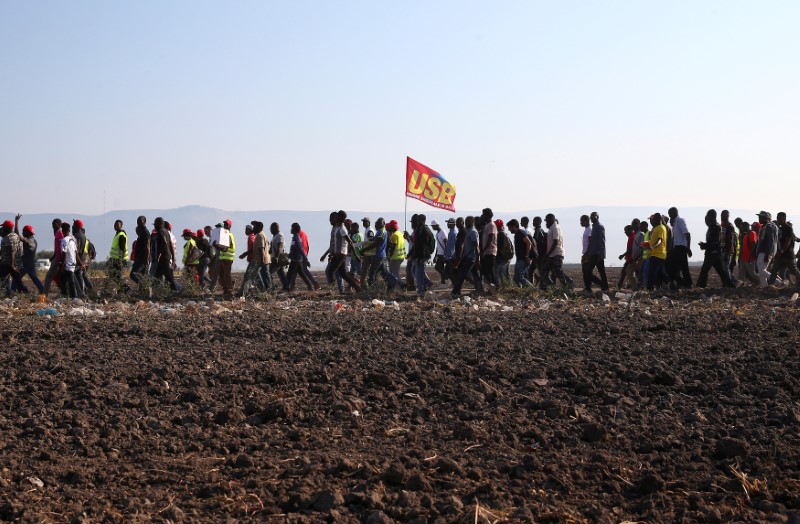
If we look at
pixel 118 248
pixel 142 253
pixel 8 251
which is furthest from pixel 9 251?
pixel 142 253

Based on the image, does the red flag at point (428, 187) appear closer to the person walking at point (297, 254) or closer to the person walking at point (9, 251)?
the person walking at point (297, 254)

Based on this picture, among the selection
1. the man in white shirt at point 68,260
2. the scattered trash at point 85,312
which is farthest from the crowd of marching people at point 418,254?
the scattered trash at point 85,312

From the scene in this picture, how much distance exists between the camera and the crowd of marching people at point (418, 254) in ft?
57.7

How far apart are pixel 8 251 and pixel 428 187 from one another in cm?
1098

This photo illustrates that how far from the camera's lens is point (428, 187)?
2542 cm

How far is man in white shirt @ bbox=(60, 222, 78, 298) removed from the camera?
17328 millimetres

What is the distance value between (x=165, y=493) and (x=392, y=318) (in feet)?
25.8

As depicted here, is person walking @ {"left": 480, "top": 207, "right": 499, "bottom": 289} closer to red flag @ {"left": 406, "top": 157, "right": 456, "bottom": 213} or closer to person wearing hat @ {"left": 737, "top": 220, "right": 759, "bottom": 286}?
person wearing hat @ {"left": 737, "top": 220, "right": 759, "bottom": 286}

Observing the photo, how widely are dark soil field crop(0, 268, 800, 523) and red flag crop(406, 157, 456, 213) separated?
44.7 feet

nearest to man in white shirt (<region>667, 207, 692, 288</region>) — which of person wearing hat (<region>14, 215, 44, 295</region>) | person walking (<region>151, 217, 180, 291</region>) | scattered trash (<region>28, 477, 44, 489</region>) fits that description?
person walking (<region>151, 217, 180, 291</region>)

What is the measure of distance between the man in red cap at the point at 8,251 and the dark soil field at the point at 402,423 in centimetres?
683

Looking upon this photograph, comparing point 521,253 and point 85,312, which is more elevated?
point 521,253

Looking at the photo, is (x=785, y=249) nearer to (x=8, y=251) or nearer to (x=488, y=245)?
(x=488, y=245)

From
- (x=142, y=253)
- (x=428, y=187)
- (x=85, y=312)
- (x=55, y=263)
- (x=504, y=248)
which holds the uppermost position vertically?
(x=428, y=187)
